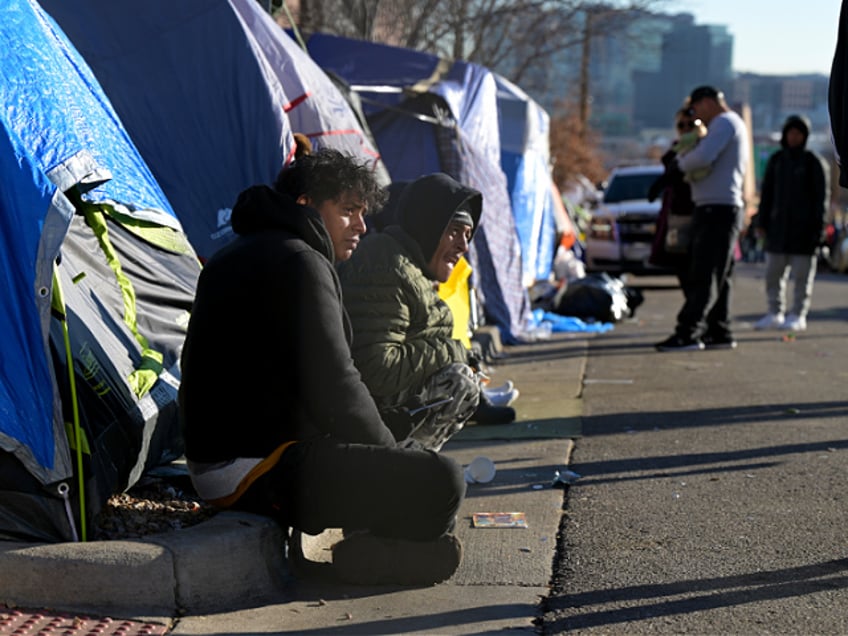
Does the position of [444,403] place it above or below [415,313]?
below

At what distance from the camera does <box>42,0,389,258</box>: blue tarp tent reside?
8000 mm

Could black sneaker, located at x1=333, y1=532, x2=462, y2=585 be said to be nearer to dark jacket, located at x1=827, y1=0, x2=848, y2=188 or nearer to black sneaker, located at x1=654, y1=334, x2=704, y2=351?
dark jacket, located at x1=827, y1=0, x2=848, y2=188

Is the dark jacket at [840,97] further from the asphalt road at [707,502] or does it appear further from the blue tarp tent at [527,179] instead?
the blue tarp tent at [527,179]

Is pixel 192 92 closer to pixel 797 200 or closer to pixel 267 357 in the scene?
pixel 267 357

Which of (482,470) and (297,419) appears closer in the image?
(297,419)

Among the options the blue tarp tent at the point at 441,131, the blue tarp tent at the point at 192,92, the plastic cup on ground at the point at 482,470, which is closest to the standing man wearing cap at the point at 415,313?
the plastic cup on ground at the point at 482,470

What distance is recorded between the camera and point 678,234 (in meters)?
11.2

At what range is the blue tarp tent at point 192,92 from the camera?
8.00 meters

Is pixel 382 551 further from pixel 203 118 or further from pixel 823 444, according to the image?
pixel 203 118

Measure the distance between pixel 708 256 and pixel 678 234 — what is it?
496 mm

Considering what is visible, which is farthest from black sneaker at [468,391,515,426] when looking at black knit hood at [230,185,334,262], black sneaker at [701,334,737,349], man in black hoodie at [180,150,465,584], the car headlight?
the car headlight

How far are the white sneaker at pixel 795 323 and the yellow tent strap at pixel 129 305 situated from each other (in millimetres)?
9017

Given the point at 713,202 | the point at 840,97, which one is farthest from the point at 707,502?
the point at 713,202

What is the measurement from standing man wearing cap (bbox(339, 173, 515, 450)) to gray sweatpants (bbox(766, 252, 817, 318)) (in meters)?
7.63
